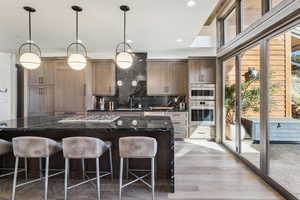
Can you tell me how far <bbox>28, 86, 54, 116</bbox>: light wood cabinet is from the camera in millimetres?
5715

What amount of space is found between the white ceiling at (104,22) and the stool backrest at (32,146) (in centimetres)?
196

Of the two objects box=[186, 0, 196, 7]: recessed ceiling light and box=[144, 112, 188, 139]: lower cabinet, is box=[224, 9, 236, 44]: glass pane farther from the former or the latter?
box=[144, 112, 188, 139]: lower cabinet

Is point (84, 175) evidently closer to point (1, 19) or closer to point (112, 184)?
point (112, 184)

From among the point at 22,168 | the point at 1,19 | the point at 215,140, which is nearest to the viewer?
the point at 22,168

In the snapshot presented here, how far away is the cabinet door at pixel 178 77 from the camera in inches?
239

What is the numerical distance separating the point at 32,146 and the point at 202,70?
15.1ft

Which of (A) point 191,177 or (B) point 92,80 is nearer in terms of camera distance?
(A) point 191,177

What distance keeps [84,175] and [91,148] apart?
0.93 meters

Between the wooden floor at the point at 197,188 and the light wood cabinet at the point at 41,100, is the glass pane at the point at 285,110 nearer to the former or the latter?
the wooden floor at the point at 197,188

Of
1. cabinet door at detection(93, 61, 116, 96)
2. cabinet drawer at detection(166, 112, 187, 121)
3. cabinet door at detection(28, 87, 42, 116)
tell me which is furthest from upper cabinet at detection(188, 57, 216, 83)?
cabinet door at detection(28, 87, 42, 116)

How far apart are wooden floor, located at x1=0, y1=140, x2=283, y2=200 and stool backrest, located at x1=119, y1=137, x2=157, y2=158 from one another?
0.63m

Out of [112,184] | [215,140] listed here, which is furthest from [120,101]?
[112,184]

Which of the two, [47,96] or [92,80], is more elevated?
[92,80]

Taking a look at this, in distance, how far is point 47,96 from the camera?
573 centimetres
